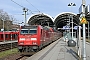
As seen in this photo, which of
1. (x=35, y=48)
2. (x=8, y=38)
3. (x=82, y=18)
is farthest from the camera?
(x=8, y=38)

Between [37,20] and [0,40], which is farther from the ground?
[37,20]

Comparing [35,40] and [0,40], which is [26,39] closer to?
[35,40]

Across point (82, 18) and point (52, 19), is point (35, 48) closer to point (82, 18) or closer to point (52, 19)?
point (82, 18)

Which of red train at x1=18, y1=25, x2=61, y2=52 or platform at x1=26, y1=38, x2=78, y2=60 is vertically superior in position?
red train at x1=18, y1=25, x2=61, y2=52

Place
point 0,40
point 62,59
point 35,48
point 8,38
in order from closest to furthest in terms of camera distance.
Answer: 1. point 62,59
2. point 35,48
3. point 0,40
4. point 8,38

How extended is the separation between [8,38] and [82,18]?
5944 centimetres

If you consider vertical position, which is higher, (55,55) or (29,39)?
(29,39)

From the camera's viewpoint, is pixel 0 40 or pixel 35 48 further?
pixel 0 40

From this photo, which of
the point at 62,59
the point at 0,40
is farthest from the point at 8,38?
the point at 62,59

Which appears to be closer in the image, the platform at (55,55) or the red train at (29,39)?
the platform at (55,55)

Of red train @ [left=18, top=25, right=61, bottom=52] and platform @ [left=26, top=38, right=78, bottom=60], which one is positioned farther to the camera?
red train @ [left=18, top=25, right=61, bottom=52]

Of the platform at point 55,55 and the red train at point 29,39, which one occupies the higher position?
the red train at point 29,39

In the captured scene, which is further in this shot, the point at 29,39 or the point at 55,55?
the point at 29,39

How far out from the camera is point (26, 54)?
22516 mm
